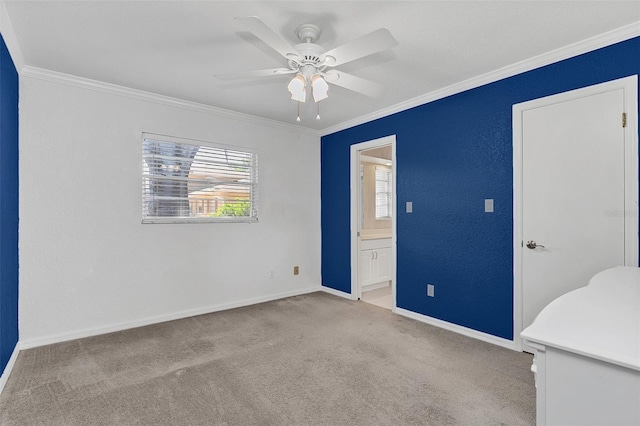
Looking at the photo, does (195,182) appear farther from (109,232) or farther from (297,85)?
(297,85)

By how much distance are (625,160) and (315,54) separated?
90.9 inches

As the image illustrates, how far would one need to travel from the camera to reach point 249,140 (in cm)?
440

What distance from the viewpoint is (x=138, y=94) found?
3.48 metres

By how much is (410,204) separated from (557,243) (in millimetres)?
1522

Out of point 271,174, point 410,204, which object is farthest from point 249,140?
point 410,204

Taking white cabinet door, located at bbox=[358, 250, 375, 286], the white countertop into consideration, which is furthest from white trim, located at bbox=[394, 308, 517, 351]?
the white countertop

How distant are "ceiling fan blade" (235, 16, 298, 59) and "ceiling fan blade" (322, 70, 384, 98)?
1.10 ft

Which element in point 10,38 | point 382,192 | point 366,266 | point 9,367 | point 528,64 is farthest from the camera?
point 382,192

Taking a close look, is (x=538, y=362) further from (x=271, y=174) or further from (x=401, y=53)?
(x=271, y=174)

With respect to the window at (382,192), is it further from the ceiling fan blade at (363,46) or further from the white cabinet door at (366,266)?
the ceiling fan blade at (363,46)

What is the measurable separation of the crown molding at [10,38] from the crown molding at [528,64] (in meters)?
3.45

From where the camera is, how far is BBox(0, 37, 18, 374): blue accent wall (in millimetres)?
2307

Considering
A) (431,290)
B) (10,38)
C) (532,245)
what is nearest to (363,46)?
(532,245)

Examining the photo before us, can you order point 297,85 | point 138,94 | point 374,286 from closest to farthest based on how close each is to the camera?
point 297,85 < point 138,94 < point 374,286
